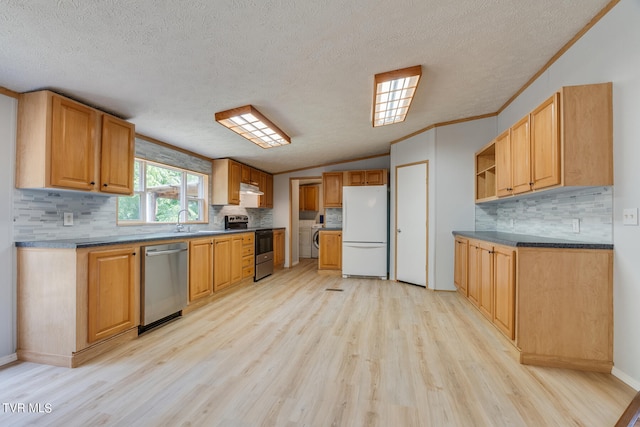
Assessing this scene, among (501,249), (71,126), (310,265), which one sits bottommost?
(310,265)

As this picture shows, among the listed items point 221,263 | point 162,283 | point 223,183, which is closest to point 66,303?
point 162,283

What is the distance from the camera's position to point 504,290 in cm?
230

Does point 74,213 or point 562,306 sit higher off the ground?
point 74,213

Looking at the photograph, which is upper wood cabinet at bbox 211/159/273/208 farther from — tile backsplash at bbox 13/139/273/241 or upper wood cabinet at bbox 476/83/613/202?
upper wood cabinet at bbox 476/83/613/202

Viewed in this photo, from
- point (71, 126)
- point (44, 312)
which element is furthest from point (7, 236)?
point (71, 126)

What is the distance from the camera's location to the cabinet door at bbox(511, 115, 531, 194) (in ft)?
7.74

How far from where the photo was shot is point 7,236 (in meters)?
2.10

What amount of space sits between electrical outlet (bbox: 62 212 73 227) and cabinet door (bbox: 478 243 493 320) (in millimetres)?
3888

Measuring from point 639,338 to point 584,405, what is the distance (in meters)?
0.57

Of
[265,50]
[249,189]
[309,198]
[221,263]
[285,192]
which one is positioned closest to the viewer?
[265,50]

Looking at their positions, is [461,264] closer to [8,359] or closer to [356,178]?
[356,178]

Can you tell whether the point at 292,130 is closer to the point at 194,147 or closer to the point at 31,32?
the point at 194,147

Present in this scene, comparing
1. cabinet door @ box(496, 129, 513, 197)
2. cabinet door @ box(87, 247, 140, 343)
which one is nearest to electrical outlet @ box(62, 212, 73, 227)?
cabinet door @ box(87, 247, 140, 343)

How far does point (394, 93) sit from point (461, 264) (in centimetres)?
233
